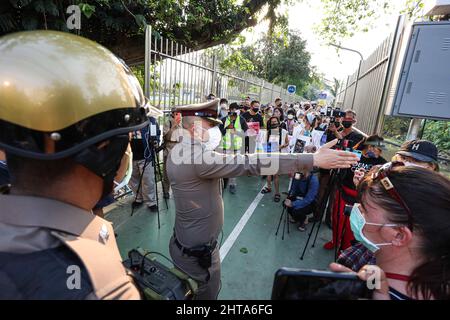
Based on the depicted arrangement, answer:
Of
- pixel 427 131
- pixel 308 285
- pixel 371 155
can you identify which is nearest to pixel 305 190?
pixel 371 155

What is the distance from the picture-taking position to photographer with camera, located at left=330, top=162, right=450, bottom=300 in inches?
41.2

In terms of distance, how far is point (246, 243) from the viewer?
152 inches

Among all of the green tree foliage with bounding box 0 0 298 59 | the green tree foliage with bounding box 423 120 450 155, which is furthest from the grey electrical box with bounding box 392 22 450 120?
the green tree foliage with bounding box 423 120 450 155

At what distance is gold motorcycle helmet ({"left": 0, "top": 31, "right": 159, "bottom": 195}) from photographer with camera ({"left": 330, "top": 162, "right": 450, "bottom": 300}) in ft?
3.58

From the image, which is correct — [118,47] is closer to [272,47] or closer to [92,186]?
[92,186]

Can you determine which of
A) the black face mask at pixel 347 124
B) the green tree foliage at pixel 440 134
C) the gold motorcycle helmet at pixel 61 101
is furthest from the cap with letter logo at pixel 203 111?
the green tree foliage at pixel 440 134

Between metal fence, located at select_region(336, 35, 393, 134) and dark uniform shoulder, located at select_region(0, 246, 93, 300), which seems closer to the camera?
dark uniform shoulder, located at select_region(0, 246, 93, 300)

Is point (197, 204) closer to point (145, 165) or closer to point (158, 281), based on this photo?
point (158, 281)

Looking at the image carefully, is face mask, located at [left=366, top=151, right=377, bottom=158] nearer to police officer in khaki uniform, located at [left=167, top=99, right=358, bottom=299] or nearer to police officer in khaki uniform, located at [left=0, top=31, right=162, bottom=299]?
police officer in khaki uniform, located at [left=167, top=99, right=358, bottom=299]

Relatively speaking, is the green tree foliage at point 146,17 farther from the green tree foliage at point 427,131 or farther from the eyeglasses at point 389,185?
the green tree foliage at point 427,131

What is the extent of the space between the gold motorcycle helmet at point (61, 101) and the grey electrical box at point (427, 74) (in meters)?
3.37

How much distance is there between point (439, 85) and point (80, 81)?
3603mm

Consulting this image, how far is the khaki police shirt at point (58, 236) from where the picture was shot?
2.15 ft
